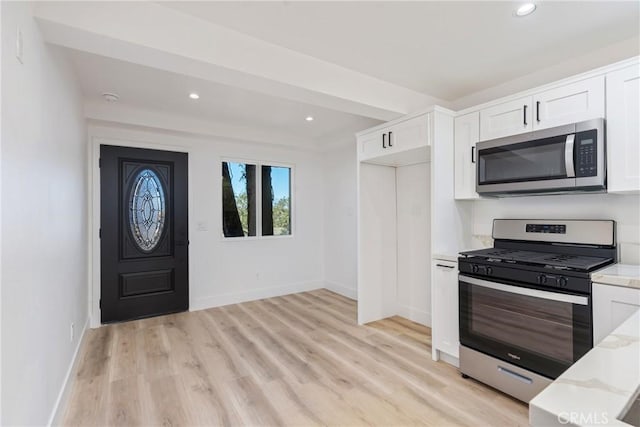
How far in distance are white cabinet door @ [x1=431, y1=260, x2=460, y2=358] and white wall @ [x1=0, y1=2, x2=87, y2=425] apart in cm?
270

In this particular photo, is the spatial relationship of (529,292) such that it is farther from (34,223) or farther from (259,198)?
(259,198)

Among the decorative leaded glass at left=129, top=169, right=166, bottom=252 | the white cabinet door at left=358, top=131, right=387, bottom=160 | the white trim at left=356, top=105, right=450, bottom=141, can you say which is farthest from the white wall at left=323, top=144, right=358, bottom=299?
the decorative leaded glass at left=129, top=169, right=166, bottom=252

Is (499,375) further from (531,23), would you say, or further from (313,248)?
(313,248)

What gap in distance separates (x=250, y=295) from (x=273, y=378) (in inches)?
90.2

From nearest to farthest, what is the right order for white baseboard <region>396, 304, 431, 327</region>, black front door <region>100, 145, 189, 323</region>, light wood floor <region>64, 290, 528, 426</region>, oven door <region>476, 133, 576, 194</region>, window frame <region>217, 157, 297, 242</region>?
light wood floor <region>64, 290, 528, 426</region>, oven door <region>476, 133, 576, 194</region>, white baseboard <region>396, 304, 431, 327</region>, black front door <region>100, 145, 189, 323</region>, window frame <region>217, 157, 297, 242</region>

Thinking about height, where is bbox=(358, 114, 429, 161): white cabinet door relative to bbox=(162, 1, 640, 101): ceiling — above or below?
below

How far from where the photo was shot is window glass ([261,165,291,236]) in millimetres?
4898

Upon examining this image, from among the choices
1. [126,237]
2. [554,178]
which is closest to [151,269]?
[126,237]

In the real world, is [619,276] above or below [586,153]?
below

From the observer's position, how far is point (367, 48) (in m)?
2.38

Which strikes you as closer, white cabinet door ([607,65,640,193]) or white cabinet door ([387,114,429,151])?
white cabinet door ([607,65,640,193])

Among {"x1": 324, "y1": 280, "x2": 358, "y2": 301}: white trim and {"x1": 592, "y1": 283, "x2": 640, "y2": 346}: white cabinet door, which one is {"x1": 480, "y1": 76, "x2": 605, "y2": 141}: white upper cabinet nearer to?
{"x1": 592, "y1": 283, "x2": 640, "y2": 346}: white cabinet door

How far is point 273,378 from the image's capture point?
2477mm

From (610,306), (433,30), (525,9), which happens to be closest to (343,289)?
(610,306)
